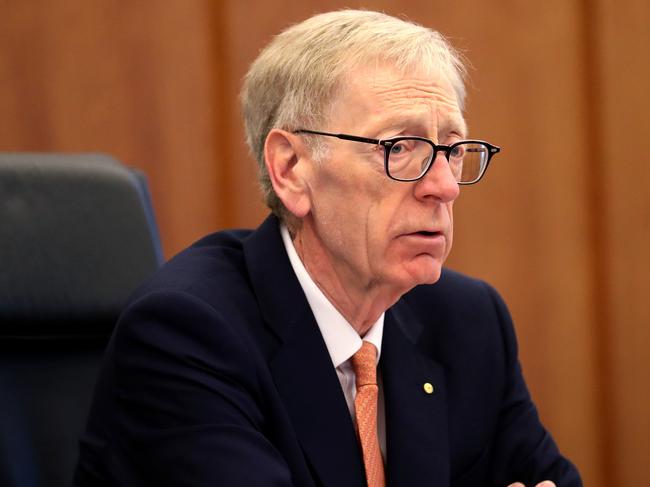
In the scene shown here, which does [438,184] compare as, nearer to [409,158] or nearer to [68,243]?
[409,158]

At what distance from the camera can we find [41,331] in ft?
4.40

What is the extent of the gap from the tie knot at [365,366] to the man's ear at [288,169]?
0.24m

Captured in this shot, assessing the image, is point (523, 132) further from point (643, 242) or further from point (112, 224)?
point (112, 224)

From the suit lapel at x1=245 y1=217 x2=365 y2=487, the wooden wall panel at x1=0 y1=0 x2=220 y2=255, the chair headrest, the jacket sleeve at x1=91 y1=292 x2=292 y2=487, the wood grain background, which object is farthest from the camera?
the wood grain background

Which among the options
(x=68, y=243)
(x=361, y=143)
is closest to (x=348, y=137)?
(x=361, y=143)

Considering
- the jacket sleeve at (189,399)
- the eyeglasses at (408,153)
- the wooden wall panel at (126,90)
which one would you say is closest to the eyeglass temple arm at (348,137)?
the eyeglasses at (408,153)

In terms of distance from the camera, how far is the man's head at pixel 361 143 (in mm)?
1257

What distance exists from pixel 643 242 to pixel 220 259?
4.35ft

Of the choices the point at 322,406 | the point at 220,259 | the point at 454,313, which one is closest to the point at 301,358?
the point at 322,406

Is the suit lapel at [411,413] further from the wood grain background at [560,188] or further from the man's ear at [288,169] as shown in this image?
the wood grain background at [560,188]

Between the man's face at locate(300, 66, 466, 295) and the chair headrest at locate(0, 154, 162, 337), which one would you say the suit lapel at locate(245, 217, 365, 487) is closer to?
the man's face at locate(300, 66, 466, 295)

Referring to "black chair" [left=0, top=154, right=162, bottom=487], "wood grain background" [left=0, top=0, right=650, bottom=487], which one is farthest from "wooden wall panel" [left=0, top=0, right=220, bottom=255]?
"black chair" [left=0, top=154, right=162, bottom=487]

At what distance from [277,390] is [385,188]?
336 millimetres

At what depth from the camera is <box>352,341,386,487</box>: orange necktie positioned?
1241 mm
